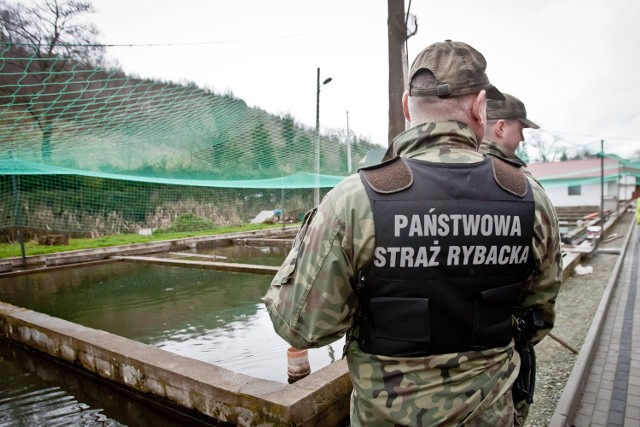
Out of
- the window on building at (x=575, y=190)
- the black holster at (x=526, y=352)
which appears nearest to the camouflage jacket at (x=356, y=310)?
the black holster at (x=526, y=352)

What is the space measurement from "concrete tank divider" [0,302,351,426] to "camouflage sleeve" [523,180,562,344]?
1503mm

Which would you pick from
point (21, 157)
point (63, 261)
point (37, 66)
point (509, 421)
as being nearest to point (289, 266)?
point (509, 421)

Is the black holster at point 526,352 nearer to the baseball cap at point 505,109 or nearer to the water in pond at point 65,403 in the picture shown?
the baseball cap at point 505,109

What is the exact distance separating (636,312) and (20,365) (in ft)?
23.0

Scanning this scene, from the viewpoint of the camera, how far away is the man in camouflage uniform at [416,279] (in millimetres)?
1047

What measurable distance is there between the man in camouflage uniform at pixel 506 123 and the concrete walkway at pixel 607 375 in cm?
170

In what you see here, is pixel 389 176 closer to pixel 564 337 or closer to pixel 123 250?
pixel 564 337

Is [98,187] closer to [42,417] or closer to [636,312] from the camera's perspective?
[42,417]

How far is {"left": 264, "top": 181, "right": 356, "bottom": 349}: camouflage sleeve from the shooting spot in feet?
3.44

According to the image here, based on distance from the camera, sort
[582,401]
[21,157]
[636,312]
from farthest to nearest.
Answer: [21,157] → [636,312] → [582,401]

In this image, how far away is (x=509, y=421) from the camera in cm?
120

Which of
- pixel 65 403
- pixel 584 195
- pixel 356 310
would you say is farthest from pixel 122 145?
pixel 584 195

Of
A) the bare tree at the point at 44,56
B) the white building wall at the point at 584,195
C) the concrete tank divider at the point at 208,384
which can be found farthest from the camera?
the white building wall at the point at 584,195

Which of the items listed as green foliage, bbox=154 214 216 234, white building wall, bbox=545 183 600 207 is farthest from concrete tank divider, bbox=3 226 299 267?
white building wall, bbox=545 183 600 207
